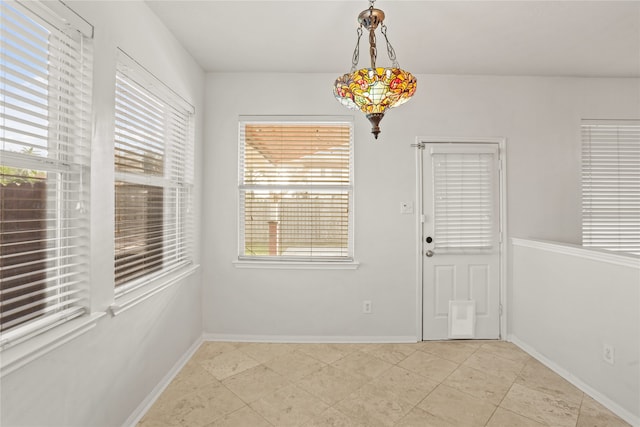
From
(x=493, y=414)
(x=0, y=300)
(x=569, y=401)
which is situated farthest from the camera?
(x=569, y=401)

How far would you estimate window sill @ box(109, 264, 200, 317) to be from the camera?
1.62 meters

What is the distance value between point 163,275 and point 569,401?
310 centimetres

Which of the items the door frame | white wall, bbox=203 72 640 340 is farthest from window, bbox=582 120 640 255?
the door frame

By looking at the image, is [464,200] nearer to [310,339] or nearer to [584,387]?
[584,387]

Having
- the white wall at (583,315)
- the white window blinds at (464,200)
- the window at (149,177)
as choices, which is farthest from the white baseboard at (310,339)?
the white wall at (583,315)

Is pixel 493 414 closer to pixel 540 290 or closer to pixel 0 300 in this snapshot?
pixel 540 290

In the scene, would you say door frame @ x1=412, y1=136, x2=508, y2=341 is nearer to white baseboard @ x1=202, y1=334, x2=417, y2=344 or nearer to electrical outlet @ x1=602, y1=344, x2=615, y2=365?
white baseboard @ x1=202, y1=334, x2=417, y2=344

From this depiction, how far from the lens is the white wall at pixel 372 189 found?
287 cm

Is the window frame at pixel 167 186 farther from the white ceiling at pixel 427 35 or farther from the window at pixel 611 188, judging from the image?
the window at pixel 611 188

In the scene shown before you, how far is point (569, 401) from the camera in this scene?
2016 mm

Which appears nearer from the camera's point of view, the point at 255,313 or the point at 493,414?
the point at 493,414

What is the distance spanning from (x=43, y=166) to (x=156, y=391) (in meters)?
1.67

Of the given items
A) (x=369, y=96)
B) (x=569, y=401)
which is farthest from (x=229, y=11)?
(x=569, y=401)

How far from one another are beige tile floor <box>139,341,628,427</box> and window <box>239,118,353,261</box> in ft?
3.09
